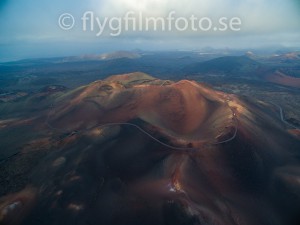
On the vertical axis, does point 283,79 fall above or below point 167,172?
below

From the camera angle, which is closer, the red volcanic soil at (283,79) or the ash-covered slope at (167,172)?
the ash-covered slope at (167,172)

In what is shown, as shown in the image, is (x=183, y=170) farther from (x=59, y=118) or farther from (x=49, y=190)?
(x=59, y=118)

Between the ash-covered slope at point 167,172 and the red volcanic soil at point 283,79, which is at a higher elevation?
the ash-covered slope at point 167,172

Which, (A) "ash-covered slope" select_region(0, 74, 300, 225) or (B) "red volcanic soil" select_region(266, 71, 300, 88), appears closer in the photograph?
(A) "ash-covered slope" select_region(0, 74, 300, 225)

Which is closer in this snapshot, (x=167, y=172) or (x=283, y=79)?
(x=167, y=172)

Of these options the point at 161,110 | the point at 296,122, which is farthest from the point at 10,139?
the point at 296,122
